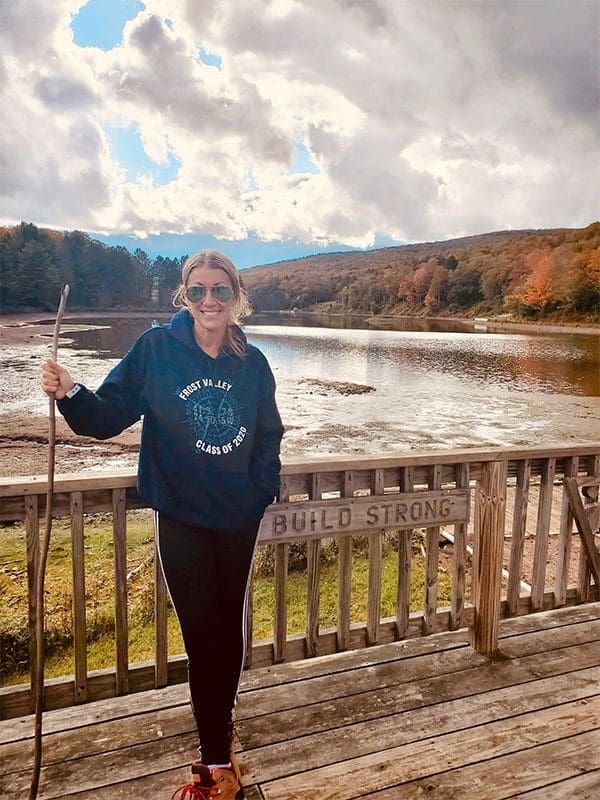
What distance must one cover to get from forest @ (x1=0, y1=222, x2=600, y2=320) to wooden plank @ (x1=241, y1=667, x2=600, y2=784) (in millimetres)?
42366

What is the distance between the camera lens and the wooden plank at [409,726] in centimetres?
223

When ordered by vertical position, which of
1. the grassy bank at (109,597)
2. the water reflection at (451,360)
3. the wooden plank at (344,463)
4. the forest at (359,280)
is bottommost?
the grassy bank at (109,597)

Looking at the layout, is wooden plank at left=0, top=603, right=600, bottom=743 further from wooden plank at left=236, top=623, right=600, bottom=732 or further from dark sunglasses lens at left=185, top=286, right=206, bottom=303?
dark sunglasses lens at left=185, top=286, right=206, bottom=303

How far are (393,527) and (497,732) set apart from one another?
3.20ft

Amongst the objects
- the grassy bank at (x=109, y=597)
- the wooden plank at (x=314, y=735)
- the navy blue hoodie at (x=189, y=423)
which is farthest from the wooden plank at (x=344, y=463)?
the grassy bank at (x=109, y=597)

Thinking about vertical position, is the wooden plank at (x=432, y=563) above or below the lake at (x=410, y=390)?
above

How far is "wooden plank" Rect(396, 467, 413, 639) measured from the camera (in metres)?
2.92

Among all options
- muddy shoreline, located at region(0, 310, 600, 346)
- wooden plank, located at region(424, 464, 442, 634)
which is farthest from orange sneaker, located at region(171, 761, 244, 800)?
muddy shoreline, located at region(0, 310, 600, 346)

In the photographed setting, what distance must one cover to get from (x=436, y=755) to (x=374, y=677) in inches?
22.5

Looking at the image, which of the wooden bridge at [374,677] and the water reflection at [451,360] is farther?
the water reflection at [451,360]

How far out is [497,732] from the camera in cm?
243

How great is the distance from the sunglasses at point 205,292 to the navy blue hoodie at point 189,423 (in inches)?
4.0

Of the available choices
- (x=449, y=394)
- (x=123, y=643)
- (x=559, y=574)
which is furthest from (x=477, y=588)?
(x=449, y=394)

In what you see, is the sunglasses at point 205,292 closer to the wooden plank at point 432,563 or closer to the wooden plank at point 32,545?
the wooden plank at point 32,545
